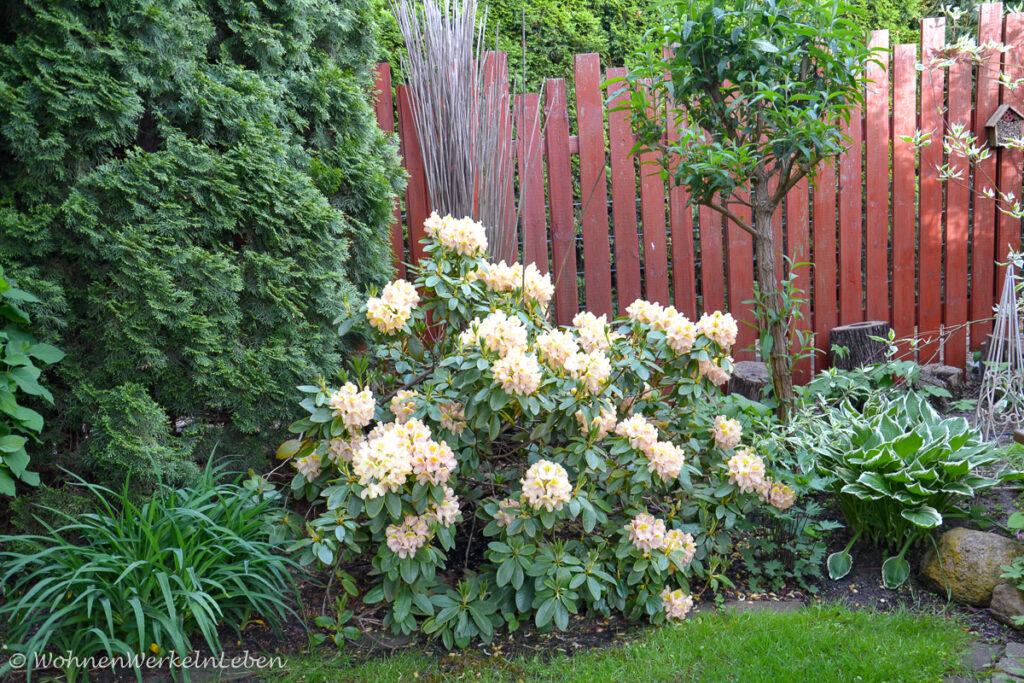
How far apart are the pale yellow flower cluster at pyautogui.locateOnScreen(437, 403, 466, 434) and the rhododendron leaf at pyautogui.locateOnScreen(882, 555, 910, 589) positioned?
1.54m

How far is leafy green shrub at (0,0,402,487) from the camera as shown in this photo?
2455mm

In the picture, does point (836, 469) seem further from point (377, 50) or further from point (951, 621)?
point (377, 50)

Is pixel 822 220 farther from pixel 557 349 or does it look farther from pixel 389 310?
pixel 389 310

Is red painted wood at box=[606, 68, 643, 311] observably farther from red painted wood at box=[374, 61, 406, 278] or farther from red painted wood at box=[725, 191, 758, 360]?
red painted wood at box=[374, 61, 406, 278]

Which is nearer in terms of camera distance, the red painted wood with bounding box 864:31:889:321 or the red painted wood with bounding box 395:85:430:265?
the red painted wood with bounding box 395:85:430:265

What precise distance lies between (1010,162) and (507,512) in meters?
3.96

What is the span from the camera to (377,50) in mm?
3428

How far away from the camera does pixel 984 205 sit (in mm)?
4539

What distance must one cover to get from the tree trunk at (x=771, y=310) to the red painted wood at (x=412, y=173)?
1712 mm

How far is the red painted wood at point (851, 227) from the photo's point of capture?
4.38 m

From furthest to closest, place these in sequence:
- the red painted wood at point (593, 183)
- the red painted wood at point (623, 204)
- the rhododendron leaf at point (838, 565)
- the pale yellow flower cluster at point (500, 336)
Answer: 1. the red painted wood at point (623, 204)
2. the red painted wood at point (593, 183)
3. the rhododendron leaf at point (838, 565)
4. the pale yellow flower cluster at point (500, 336)

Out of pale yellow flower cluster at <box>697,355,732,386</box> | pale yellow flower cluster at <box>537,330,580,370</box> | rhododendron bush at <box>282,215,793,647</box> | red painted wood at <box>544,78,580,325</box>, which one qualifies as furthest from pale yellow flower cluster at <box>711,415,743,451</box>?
red painted wood at <box>544,78,580,325</box>

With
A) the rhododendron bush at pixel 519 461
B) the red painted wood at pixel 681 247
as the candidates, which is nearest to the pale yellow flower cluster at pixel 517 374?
the rhododendron bush at pixel 519 461

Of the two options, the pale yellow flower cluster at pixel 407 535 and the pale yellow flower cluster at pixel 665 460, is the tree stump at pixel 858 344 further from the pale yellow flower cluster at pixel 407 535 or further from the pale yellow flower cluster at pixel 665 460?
the pale yellow flower cluster at pixel 407 535
